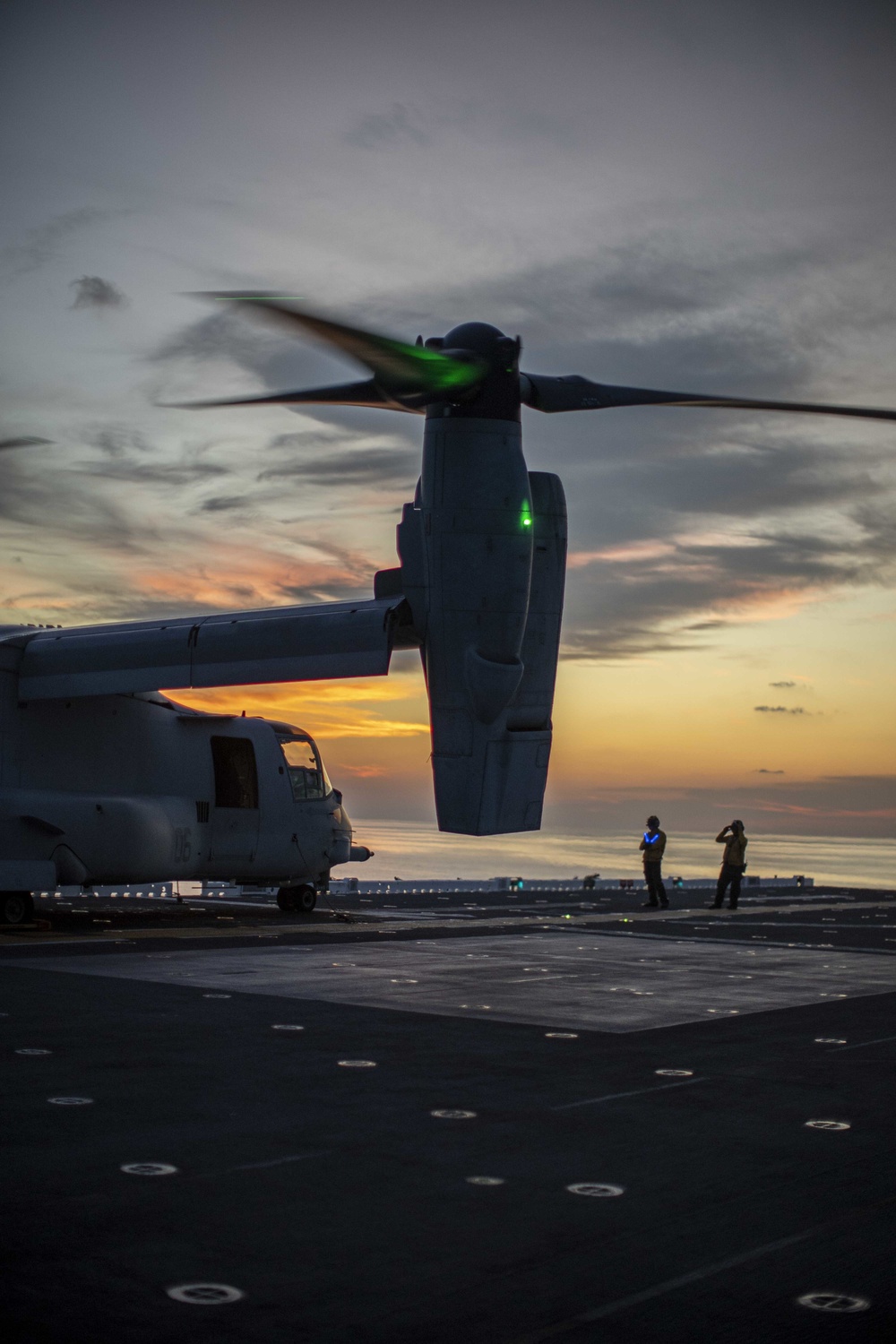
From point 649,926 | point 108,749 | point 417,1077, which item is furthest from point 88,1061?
point 649,926

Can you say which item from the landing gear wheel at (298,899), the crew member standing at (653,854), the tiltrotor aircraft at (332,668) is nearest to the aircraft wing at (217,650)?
the tiltrotor aircraft at (332,668)

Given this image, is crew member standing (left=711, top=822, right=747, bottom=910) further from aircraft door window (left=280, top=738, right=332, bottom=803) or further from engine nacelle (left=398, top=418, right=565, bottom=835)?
engine nacelle (left=398, top=418, right=565, bottom=835)

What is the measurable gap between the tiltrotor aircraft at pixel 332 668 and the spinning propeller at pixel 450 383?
27 millimetres

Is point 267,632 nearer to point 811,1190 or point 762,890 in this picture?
point 811,1190

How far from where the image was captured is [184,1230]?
528 cm

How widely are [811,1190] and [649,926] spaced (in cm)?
1780

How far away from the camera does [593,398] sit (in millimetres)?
18375

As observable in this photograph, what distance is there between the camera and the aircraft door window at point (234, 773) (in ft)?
78.0

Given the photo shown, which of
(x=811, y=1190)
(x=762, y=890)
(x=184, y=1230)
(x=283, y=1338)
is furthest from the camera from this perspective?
(x=762, y=890)

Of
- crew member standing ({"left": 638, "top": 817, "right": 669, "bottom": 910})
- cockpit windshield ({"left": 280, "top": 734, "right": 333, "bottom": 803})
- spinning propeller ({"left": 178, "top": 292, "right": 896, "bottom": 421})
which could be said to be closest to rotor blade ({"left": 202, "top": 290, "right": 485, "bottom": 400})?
spinning propeller ({"left": 178, "top": 292, "right": 896, "bottom": 421})

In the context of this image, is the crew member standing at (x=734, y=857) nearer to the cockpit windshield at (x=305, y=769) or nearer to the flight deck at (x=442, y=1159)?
the cockpit windshield at (x=305, y=769)

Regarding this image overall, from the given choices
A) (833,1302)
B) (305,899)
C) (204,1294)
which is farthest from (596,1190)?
(305,899)

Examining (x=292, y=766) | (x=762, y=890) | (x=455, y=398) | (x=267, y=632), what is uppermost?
(x=455, y=398)

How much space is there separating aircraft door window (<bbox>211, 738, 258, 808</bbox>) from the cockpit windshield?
0.97 metres
